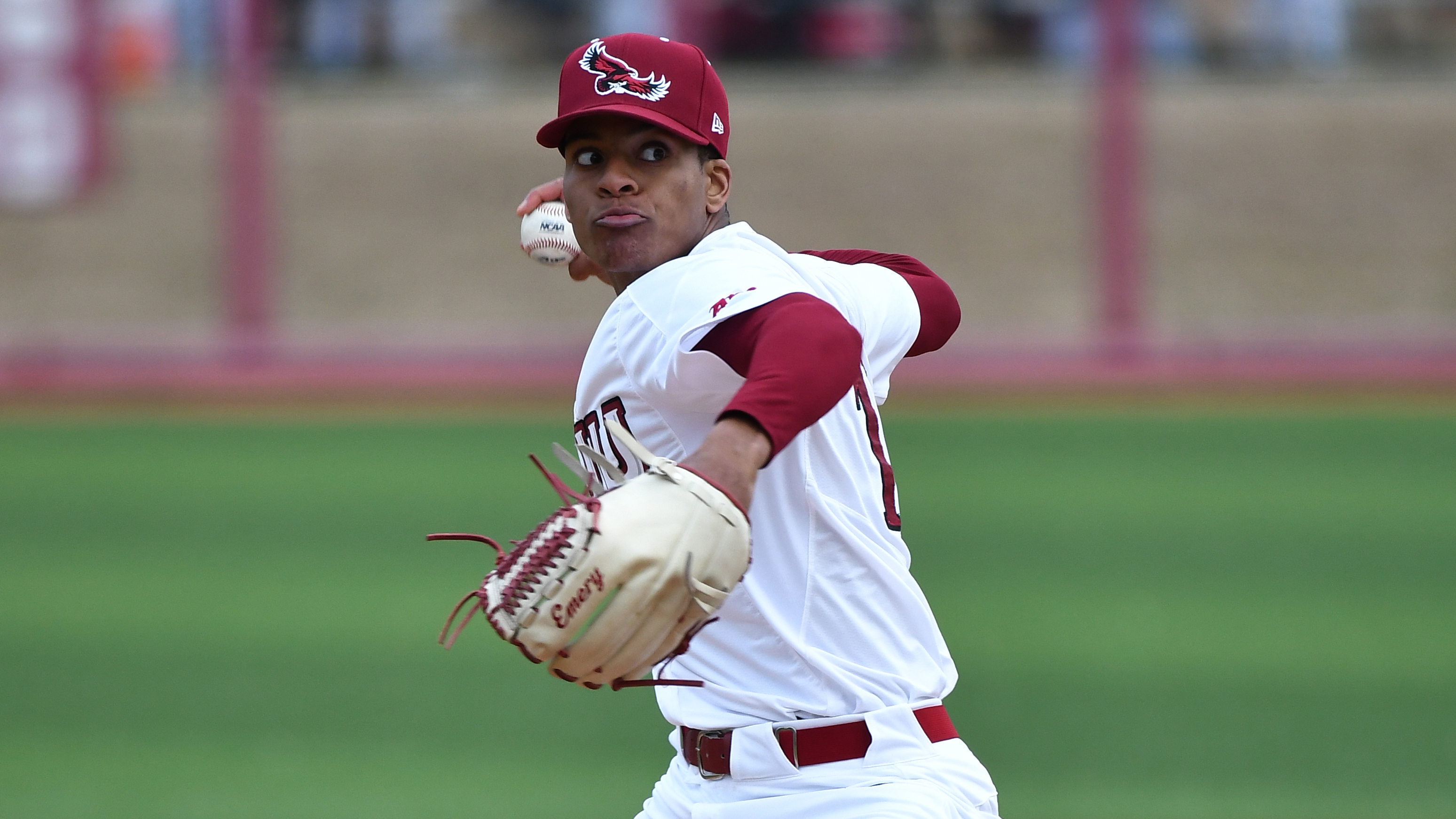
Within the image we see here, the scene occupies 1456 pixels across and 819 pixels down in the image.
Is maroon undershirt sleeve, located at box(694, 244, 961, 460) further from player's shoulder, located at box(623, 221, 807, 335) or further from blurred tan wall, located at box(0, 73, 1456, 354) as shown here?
blurred tan wall, located at box(0, 73, 1456, 354)

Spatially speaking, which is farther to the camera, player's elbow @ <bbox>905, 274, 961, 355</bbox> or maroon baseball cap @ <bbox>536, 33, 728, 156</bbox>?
player's elbow @ <bbox>905, 274, 961, 355</bbox>

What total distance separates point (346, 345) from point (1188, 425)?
650cm

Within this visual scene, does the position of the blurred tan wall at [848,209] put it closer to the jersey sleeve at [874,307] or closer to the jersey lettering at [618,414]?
the jersey sleeve at [874,307]

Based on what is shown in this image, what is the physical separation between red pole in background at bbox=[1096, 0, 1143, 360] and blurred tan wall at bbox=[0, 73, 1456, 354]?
43cm

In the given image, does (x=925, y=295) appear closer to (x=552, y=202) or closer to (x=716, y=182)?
(x=716, y=182)

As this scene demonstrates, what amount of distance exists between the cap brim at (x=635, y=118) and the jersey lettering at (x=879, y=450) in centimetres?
39

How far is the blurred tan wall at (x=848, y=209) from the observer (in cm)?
1360

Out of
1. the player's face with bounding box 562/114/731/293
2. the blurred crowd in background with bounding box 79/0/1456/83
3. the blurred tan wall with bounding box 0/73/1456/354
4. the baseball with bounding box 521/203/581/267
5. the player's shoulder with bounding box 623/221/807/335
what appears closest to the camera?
the player's shoulder with bounding box 623/221/807/335

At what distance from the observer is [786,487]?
2.20 metres

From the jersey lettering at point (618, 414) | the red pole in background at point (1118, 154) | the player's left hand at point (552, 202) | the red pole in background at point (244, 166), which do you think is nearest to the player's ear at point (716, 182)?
the jersey lettering at point (618, 414)

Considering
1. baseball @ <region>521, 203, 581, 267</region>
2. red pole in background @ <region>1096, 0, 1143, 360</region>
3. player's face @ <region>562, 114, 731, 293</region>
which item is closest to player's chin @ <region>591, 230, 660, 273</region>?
player's face @ <region>562, 114, 731, 293</region>

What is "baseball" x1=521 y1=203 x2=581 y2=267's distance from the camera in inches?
110

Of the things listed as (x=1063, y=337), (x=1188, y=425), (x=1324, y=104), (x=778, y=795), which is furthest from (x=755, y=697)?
(x=1324, y=104)

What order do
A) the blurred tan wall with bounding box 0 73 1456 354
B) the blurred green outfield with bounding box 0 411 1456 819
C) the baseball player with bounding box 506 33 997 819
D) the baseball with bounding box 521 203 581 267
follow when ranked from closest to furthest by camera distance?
the baseball player with bounding box 506 33 997 819 → the baseball with bounding box 521 203 581 267 → the blurred green outfield with bounding box 0 411 1456 819 → the blurred tan wall with bounding box 0 73 1456 354
